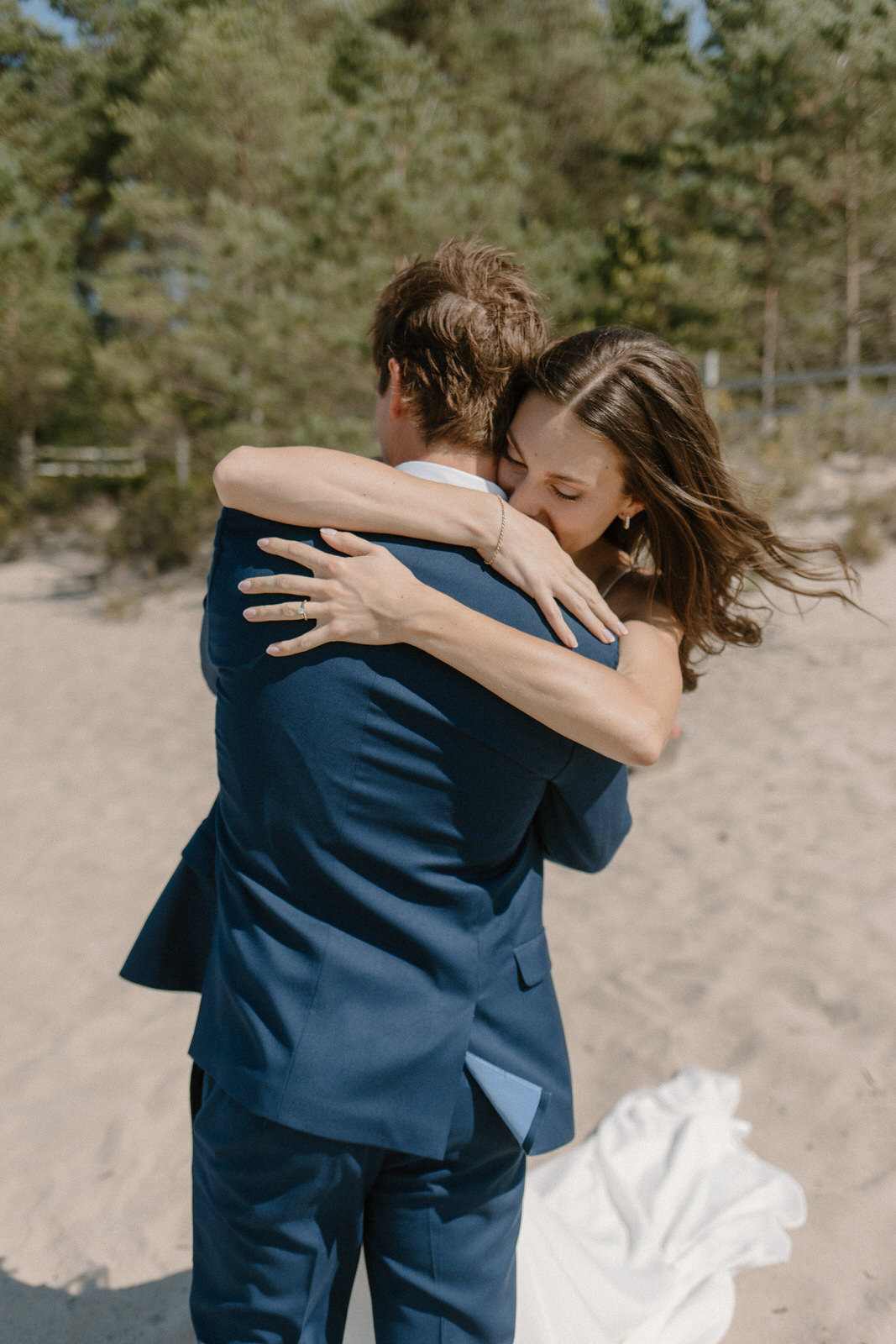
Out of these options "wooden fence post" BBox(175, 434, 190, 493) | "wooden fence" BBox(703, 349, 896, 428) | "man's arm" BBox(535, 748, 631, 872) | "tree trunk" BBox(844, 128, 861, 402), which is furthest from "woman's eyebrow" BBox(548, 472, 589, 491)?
"tree trunk" BBox(844, 128, 861, 402)

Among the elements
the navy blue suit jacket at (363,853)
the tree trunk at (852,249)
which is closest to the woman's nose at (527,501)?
the navy blue suit jacket at (363,853)

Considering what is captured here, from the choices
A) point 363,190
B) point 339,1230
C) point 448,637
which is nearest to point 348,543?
point 448,637

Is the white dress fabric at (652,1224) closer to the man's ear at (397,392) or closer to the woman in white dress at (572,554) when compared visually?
the woman in white dress at (572,554)

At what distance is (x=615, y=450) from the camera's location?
4.61 feet

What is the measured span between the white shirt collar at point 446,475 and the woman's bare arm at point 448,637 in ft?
0.73

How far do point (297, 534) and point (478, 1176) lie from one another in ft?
2.97

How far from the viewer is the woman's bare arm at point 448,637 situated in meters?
1.05

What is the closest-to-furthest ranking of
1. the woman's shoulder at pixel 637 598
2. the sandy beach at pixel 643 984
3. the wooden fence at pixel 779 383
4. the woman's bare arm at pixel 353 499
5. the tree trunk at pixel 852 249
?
1. the woman's bare arm at pixel 353 499
2. the woman's shoulder at pixel 637 598
3. the sandy beach at pixel 643 984
4. the wooden fence at pixel 779 383
5. the tree trunk at pixel 852 249

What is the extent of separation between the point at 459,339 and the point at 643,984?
3039 millimetres

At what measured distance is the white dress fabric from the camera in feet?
6.70

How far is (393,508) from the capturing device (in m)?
1.16

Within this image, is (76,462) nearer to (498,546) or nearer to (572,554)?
(572,554)

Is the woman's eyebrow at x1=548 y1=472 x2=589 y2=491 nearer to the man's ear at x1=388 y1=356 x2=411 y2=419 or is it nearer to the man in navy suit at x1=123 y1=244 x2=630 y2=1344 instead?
the man in navy suit at x1=123 y1=244 x2=630 y2=1344

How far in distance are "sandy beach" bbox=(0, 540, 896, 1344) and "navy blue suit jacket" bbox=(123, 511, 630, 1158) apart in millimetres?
1652
